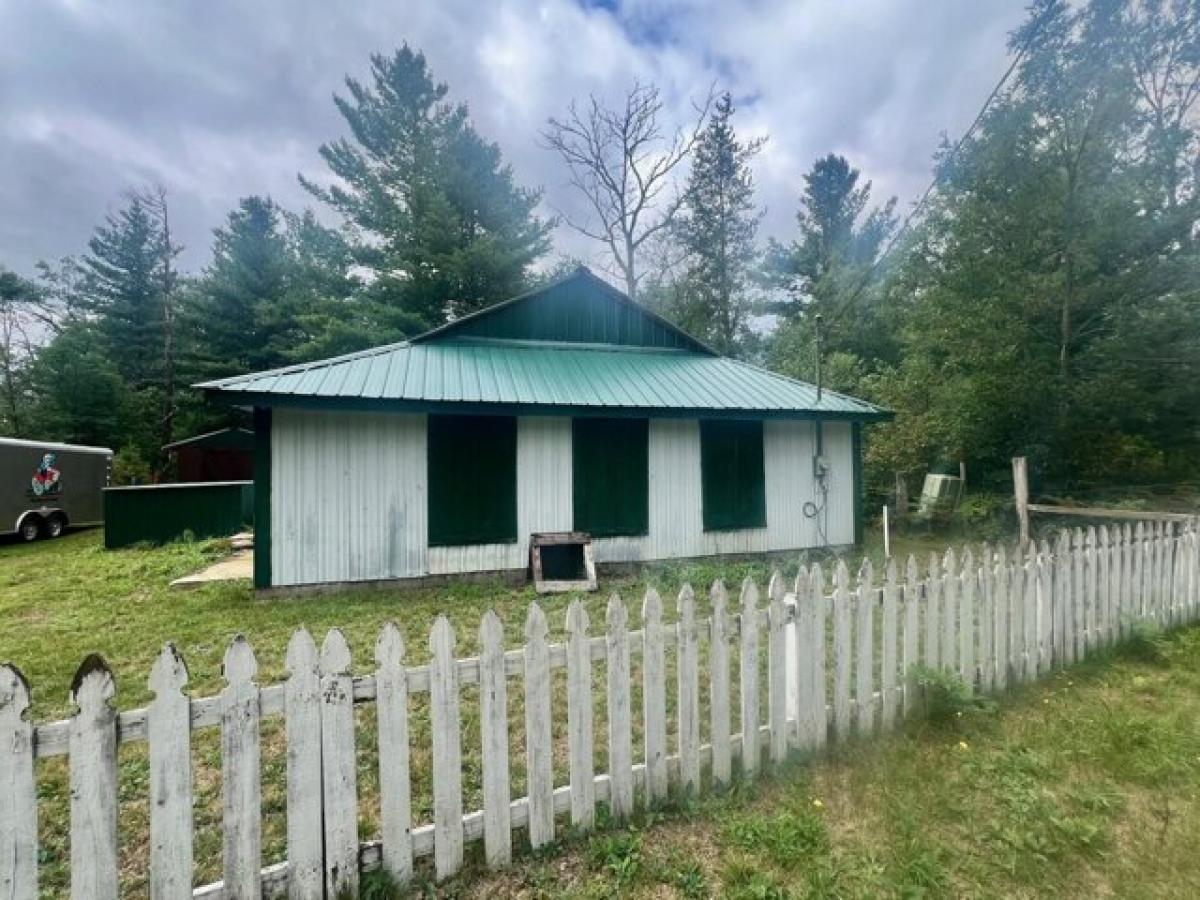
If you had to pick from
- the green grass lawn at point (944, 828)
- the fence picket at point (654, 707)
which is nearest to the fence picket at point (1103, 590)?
the green grass lawn at point (944, 828)

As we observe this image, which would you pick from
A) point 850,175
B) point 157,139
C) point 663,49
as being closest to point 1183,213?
point 663,49

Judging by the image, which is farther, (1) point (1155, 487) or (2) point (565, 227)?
(2) point (565, 227)

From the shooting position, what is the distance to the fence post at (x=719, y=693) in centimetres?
261

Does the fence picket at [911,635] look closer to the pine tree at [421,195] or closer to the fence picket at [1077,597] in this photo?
the fence picket at [1077,597]

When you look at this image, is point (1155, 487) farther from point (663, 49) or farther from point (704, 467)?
point (663, 49)

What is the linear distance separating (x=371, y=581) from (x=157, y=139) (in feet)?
76.6

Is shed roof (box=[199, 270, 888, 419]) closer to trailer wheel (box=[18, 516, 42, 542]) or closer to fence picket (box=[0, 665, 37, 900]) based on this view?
fence picket (box=[0, 665, 37, 900])

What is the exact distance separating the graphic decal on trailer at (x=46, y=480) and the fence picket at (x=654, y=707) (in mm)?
18395

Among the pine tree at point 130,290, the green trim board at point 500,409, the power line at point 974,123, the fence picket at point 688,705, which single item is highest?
the pine tree at point 130,290

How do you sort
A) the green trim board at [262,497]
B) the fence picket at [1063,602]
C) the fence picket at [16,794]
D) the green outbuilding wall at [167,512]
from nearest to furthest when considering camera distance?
the fence picket at [16,794], the fence picket at [1063,602], the green trim board at [262,497], the green outbuilding wall at [167,512]

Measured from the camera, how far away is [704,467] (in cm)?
849

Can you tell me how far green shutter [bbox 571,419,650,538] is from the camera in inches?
309

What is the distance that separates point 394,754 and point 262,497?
18.8ft

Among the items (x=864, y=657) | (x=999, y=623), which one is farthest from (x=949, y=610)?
(x=864, y=657)
